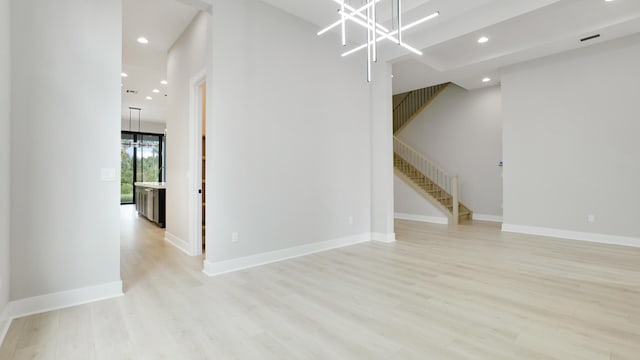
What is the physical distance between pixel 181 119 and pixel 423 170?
668 centimetres

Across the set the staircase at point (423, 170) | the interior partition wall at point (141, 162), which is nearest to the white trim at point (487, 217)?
the staircase at point (423, 170)

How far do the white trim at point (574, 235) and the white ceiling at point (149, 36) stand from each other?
6945 millimetres

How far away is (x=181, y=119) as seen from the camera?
478cm

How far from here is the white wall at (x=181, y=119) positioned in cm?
426

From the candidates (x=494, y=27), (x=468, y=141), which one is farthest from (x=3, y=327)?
(x=468, y=141)

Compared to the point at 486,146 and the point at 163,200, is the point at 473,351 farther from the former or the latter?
the point at 486,146

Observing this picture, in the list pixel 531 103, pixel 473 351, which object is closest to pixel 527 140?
pixel 531 103

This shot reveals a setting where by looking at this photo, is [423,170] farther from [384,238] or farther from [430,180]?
[384,238]

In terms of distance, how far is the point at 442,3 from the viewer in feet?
→ 13.1

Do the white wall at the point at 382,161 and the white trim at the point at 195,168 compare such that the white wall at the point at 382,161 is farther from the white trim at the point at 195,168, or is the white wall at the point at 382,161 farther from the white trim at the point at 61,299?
Answer: the white trim at the point at 61,299

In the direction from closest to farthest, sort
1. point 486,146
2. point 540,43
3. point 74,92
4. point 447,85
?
point 74,92
point 540,43
point 486,146
point 447,85

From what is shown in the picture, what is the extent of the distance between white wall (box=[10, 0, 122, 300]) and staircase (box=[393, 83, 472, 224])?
22.7 feet

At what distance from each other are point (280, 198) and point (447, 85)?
6.64 m

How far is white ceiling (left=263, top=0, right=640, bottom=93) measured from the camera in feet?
13.1
